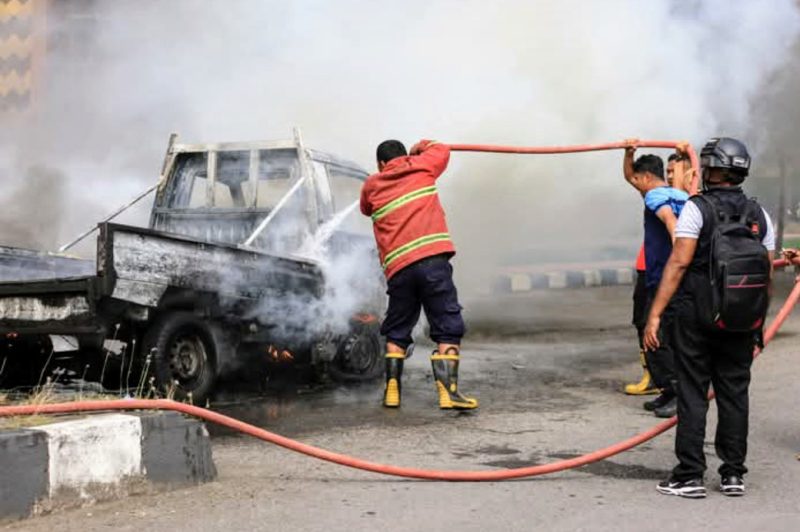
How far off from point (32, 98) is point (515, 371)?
8.26m

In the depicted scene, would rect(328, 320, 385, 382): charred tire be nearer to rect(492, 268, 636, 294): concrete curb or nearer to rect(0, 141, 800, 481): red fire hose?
rect(0, 141, 800, 481): red fire hose

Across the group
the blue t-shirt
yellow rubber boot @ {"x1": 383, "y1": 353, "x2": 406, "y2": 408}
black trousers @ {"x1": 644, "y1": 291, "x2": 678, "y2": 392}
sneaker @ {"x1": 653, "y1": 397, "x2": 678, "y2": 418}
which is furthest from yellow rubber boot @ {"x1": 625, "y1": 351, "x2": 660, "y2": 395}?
yellow rubber boot @ {"x1": 383, "y1": 353, "x2": 406, "y2": 408}

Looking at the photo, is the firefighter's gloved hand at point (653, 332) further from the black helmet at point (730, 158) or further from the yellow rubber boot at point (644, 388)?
the yellow rubber boot at point (644, 388)

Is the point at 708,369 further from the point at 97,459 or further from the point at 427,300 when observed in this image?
the point at 97,459

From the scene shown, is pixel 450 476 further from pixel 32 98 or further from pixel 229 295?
pixel 32 98

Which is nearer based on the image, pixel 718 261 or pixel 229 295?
pixel 718 261

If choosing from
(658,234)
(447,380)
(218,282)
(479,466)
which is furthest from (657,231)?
(218,282)

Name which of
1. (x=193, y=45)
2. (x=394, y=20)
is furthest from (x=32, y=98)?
(x=394, y=20)

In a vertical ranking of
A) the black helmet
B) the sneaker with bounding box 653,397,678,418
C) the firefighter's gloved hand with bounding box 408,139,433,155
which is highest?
the firefighter's gloved hand with bounding box 408,139,433,155

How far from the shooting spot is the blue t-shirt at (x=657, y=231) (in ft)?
19.7

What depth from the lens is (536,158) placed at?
26.7 feet

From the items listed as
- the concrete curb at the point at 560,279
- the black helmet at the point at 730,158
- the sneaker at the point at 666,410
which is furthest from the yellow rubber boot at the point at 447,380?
the concrete curb at the point at 560,279

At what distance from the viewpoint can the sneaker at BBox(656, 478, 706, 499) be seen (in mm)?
4000

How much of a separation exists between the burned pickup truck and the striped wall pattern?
593 cm
